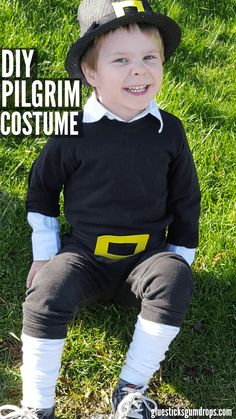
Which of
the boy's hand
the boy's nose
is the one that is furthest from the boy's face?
the boy's hand

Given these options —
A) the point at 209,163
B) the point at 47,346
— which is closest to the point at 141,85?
the point at 47,346

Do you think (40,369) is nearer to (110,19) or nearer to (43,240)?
(43,240)

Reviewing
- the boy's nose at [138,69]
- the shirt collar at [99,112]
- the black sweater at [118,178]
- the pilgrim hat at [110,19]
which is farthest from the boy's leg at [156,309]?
the pilgrim hat at [110,19]

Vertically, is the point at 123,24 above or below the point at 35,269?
above

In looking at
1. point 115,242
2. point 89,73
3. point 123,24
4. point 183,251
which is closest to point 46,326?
point 115,242

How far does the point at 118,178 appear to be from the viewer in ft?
8.11

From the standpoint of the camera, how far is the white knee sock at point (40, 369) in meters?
2.35

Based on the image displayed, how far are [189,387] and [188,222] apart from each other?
682mm

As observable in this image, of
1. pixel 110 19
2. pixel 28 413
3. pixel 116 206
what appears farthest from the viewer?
pixel 116 206

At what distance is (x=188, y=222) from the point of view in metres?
2.71

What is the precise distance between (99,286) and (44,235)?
0.31 meters

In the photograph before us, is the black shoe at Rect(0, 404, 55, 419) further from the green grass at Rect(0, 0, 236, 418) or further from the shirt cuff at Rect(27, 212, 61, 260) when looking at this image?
the shirt cuff at Rect(27, 212, 61, 260)

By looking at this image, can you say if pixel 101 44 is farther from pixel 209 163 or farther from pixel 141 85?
pixel 209 163

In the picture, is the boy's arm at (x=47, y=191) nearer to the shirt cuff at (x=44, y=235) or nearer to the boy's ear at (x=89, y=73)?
the shirt cuff at (x=44, y=235)
